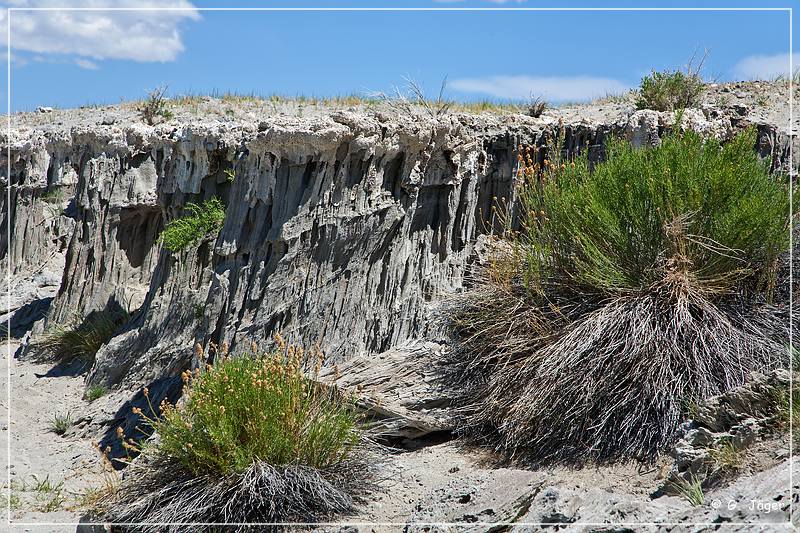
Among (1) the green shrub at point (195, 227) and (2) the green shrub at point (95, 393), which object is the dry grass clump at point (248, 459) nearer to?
(1) the green shrub at point (195, 227)

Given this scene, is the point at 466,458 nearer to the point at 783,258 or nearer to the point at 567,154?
the point at 783,258

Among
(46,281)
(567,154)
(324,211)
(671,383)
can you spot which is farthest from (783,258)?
(46,281)

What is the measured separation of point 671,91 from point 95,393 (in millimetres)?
7972

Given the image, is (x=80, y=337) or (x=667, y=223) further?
(x=80, y=337)

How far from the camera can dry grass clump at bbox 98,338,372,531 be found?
559 centimetres

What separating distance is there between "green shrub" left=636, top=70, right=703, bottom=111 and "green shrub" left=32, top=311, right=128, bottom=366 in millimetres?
7479

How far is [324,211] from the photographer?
7793mm

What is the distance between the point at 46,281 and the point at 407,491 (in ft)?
37.0

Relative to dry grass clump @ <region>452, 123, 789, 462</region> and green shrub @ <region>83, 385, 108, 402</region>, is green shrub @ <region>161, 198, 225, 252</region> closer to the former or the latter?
green shrub @ <region>83, 385, 108, 402</region>

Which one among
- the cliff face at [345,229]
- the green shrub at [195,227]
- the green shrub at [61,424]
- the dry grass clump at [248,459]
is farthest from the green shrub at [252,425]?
the green shrub at [61,424]

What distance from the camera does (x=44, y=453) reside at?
30.4 ft

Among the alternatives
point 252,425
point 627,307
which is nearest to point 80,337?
point 252,425

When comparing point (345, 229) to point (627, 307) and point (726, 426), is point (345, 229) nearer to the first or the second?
point (627, 307)

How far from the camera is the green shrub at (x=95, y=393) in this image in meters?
10.2
